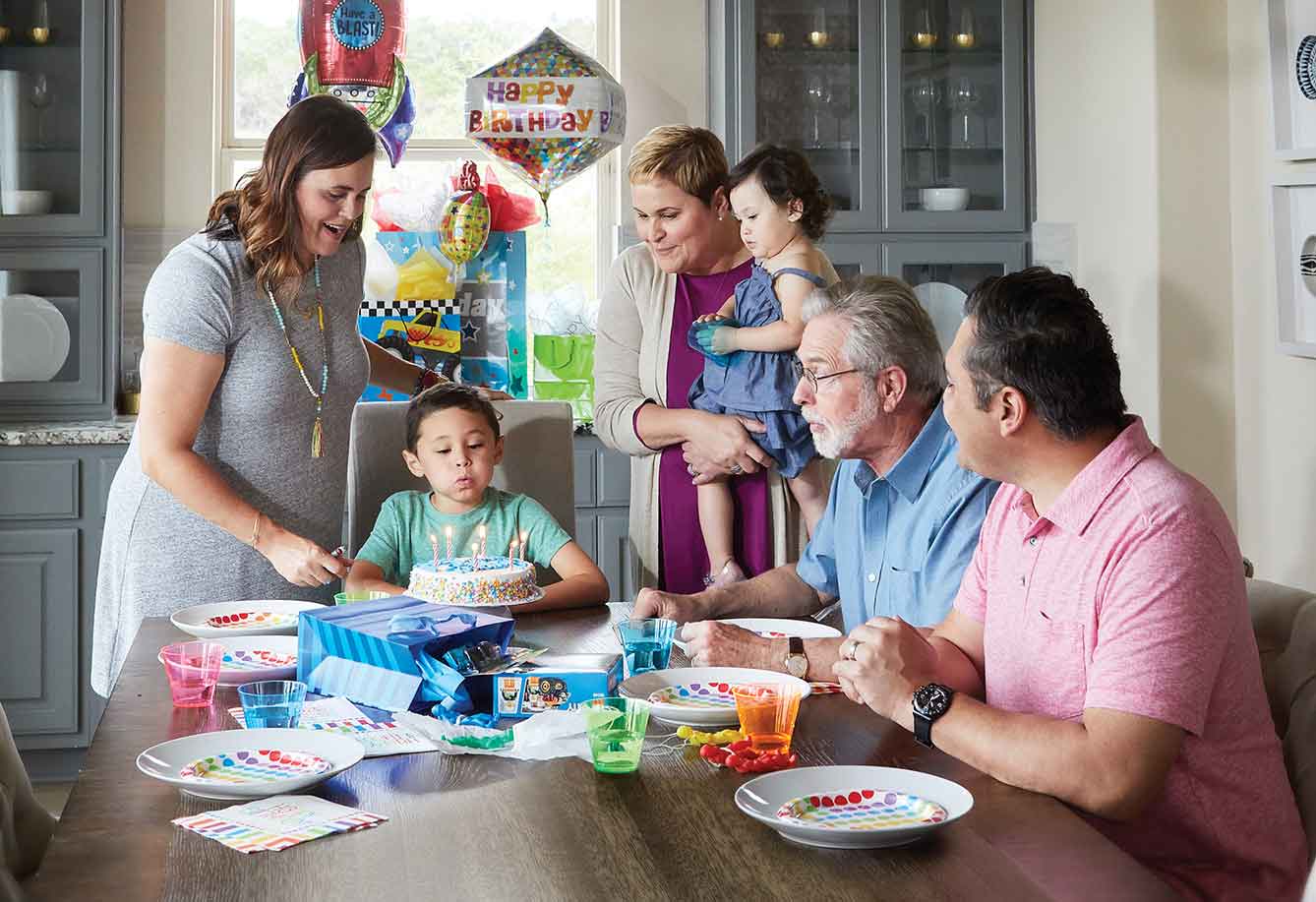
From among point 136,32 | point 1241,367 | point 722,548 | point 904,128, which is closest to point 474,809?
point 722,548

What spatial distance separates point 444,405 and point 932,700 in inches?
51.9

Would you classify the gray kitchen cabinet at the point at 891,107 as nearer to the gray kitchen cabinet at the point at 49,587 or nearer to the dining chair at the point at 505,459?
the dining chair at the point at 505,459

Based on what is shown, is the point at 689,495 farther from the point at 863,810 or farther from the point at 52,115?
the point at 52,115

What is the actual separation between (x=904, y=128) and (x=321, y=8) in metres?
1.76

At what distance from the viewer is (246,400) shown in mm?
2389

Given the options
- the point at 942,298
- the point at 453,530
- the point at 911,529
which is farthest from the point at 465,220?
the point at 911,529

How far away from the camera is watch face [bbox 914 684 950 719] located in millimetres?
1527

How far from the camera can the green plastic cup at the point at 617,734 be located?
4.77ft

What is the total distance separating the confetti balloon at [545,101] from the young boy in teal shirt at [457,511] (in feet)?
4.97

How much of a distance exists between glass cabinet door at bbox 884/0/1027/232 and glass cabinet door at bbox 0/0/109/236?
236cm

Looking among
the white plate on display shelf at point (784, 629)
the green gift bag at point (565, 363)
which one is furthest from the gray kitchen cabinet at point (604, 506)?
the white plate on display shelf at point (784, 629)

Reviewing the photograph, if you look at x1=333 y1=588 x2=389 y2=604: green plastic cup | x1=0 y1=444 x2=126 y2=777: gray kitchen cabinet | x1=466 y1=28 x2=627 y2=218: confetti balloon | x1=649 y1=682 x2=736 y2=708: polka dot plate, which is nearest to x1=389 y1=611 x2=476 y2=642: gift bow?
x1=649 y1=682 x2=736 y2=708: polka dot plate

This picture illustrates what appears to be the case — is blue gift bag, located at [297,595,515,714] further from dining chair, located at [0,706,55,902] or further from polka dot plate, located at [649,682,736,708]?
dining chair, located at [0,706,55,902]

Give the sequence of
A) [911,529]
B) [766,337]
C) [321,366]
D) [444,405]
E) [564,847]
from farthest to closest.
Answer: [766,337]
[444,405]
[321,366]
[911,529]
[564,847]
